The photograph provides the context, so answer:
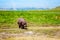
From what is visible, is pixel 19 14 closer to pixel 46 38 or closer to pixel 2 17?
pixel 2 17

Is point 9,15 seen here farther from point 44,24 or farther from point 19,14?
point 44,24

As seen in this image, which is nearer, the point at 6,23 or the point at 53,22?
the point at 6,23

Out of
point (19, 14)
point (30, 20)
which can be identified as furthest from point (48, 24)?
point (19, 14)

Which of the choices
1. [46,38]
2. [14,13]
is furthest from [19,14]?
[46,38]

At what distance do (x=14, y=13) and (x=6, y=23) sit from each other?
1.80 m

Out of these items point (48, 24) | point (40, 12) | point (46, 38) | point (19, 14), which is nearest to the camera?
point (46, 38)

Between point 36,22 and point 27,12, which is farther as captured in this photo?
point 27,12

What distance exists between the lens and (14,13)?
1384 cm

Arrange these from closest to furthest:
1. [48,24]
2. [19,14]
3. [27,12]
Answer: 1. [48,24]
2. [19,14]
3. [27,12]

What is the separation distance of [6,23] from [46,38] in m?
4.46

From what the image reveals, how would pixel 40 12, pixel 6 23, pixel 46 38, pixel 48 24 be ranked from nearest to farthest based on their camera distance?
pixel 46 38
pixel 6 23
pixel 48 24
pixel 40 12

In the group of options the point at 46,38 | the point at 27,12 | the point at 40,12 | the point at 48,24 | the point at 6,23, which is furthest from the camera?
the point at 40,12

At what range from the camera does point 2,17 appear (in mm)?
12844

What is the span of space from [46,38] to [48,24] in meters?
4.90
